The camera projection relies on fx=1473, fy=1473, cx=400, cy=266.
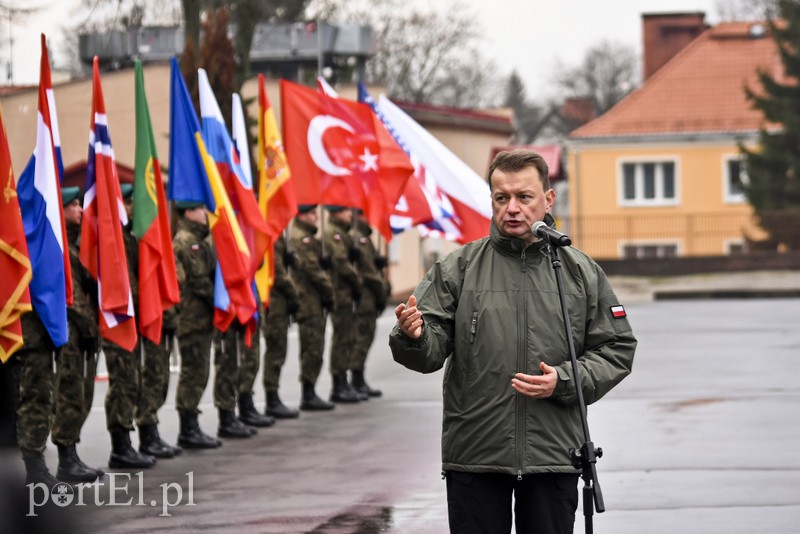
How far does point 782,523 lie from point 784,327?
50.3 feet

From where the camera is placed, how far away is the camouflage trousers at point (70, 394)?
9922mm

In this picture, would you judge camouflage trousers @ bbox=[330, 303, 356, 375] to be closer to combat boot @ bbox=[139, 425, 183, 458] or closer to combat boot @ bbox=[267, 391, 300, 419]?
combat boot @ bbox=[267, 391, 300, 419]

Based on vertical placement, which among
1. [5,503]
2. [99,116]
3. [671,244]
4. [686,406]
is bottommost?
[671,244]

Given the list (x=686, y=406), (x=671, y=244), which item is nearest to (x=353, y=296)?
(x=686, y=406)

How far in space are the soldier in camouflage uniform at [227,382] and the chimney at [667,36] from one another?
5055 cm

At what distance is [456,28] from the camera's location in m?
60.1

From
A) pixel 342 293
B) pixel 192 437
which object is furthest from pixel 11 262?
pixel 342 293

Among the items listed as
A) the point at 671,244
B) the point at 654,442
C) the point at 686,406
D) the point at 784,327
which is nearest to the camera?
the point at 654,442

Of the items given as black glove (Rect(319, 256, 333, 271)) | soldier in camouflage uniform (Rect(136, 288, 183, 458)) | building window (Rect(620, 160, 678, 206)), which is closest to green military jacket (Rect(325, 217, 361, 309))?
black glove (Rect(319, 256, 333, 271))

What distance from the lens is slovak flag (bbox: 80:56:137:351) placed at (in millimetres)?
10086

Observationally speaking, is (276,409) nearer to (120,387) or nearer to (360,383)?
(360,383)

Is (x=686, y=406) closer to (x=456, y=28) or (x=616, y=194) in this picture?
(x=616, y=194)

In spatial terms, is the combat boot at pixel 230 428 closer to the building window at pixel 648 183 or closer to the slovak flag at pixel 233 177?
the slovak flag at pixel 233 177

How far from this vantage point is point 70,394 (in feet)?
32.7
